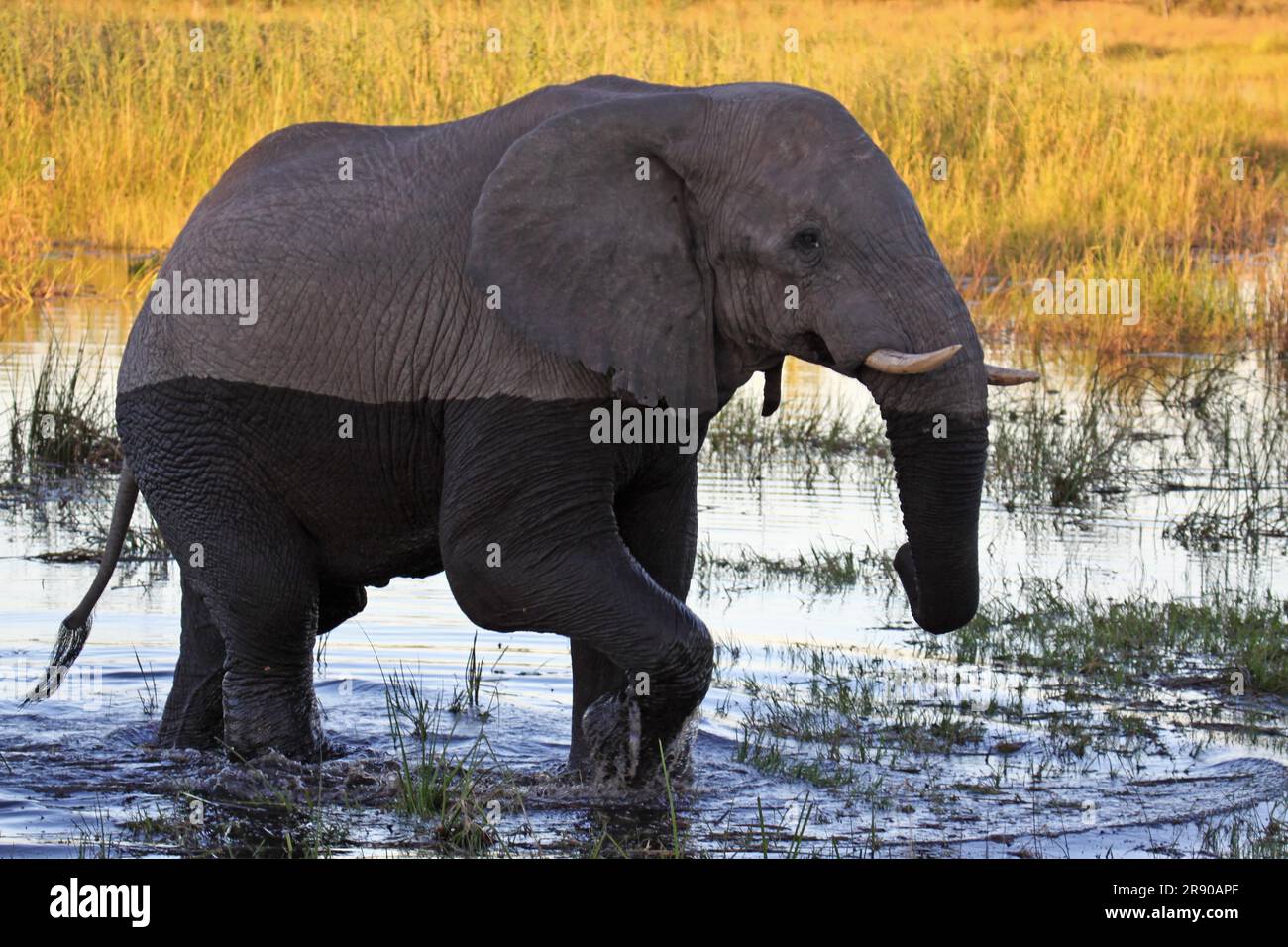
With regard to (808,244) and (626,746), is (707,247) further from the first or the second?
(626,746)

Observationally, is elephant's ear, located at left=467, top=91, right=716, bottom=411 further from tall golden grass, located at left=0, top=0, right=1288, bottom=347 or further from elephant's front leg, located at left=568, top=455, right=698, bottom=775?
tall golden grass, located at left=0, top=0, right=1288, bottom=347

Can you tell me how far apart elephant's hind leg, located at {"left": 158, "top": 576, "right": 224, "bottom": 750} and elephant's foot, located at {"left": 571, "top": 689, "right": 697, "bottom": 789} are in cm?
110

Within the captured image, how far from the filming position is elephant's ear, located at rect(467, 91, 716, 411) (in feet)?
18.8

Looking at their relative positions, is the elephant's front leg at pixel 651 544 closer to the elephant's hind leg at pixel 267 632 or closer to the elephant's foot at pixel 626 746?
the elephant's foot at pixel 626 746

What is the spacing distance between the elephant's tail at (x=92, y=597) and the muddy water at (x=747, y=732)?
242mm

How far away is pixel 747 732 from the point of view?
6.72 m

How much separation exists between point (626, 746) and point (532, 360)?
115 centimetres

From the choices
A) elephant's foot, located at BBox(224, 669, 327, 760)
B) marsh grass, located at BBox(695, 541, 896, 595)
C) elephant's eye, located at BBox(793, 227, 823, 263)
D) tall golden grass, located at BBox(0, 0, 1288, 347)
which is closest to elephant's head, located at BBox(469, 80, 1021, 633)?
elephant's eye, located at BBox(793, 227, 823, 263)

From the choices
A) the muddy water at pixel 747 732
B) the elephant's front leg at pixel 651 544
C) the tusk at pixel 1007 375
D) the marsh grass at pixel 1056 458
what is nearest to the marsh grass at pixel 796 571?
the muddy water at pixel 747 732

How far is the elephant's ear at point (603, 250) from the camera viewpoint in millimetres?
5742

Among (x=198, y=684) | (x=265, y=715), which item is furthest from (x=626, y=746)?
(x=198, y=684)

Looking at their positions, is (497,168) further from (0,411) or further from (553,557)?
(0,411)

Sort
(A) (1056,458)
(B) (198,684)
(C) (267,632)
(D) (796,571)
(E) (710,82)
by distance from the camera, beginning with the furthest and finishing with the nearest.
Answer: (E) (710,82) < (A) (1056,458) < (D) (796,571) < (B) (198,684) < (C) (267,632)
